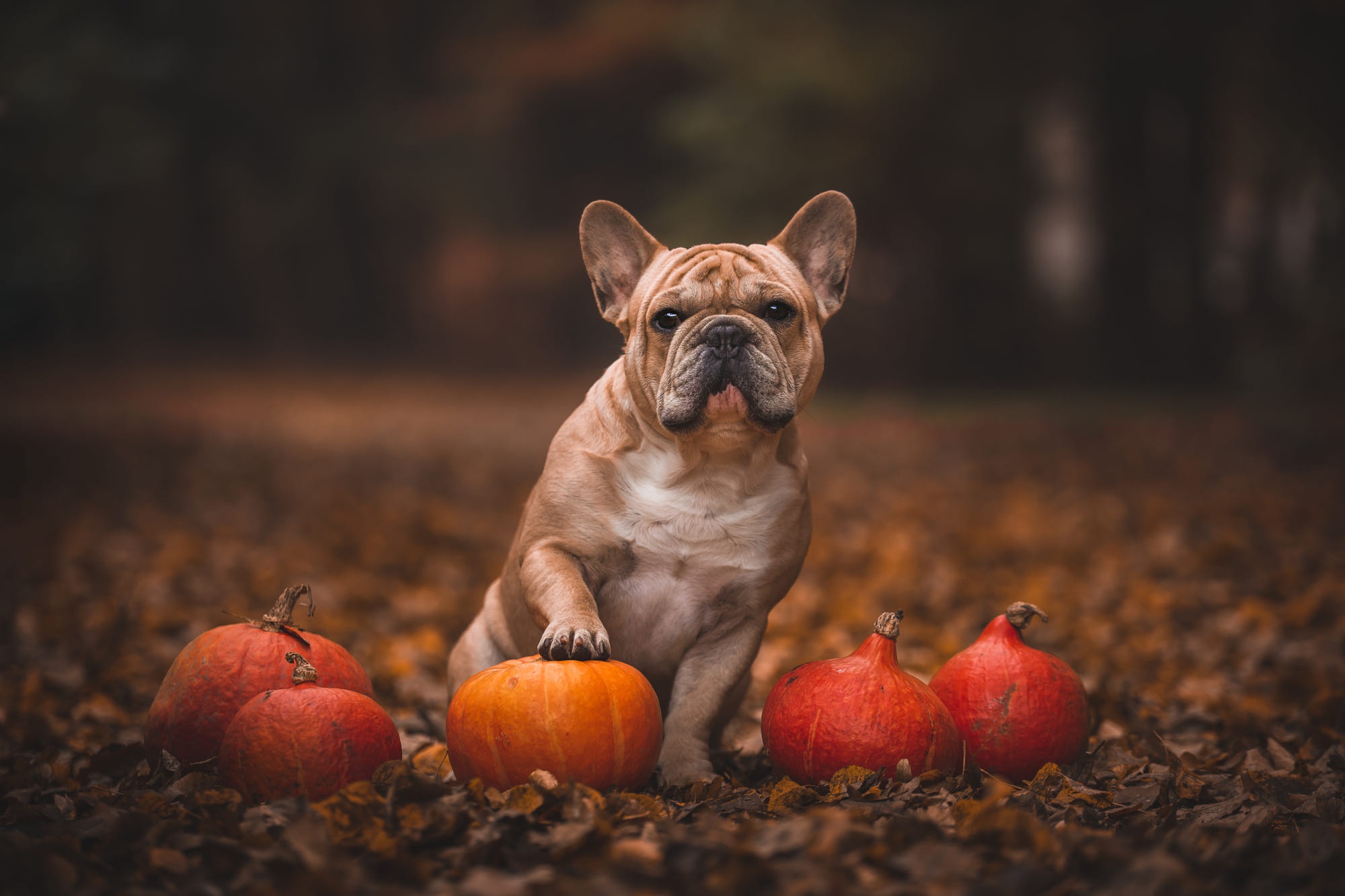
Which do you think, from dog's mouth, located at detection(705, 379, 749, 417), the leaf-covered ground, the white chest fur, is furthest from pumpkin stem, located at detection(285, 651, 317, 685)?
dog's mouth, located at detection(705, 379, 749, 417)

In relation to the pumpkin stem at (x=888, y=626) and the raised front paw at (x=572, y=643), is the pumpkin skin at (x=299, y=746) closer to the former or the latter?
the raised front paw at (x=572, y=643)

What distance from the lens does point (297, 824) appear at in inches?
84.4

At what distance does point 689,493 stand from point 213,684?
52.9 inches

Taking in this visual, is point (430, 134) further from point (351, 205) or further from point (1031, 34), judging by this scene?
point (1031, 34)

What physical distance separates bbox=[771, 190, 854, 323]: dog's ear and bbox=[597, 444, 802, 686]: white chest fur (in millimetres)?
637

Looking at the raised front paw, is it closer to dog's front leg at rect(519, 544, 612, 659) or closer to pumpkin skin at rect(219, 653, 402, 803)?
dog's front leg at rect(519, 544, 612, 659)

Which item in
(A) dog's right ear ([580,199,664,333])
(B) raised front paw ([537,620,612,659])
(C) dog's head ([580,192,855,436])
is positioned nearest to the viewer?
(B) raised front paw ([537,620,612,659])

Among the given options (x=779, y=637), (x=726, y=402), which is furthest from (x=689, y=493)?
(x=779, y=637)

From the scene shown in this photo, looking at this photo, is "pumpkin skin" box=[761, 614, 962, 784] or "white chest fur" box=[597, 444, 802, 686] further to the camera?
"white chest fur" box=[597, 444, 802, 686]

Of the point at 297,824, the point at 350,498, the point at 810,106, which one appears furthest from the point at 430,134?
the point at 297,824

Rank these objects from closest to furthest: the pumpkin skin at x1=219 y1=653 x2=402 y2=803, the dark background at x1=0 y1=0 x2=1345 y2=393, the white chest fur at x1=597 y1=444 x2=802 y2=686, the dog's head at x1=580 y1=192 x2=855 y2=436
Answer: the pumpkin skin at x1=219 y1=653 x2=402 y2=803 → the dog's head at x1=580 y1=192 x2=855 y2=436 → the white chest fur at x1=597 y1=444 x2=802 y2=686 → the dark background at x1=0 y1=0 x2=1345 y2=393

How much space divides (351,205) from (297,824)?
85.8ft

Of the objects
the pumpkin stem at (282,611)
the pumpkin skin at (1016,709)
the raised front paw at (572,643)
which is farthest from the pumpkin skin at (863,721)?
the pumpkin stem at (282,611)

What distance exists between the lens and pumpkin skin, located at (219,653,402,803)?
2.42m
